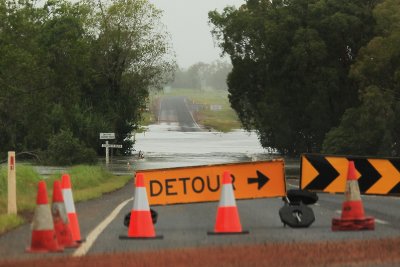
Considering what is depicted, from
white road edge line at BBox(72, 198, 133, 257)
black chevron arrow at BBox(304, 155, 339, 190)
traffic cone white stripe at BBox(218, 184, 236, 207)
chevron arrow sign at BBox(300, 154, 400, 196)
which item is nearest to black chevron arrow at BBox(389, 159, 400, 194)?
chevron arrow sign at BBox(300, 154, 400, 196)

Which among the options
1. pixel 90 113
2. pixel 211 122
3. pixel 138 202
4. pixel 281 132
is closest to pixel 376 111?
pixel 281 132

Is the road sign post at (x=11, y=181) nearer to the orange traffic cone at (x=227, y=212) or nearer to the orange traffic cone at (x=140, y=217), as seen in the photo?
the orange traffic cone at (x=140, y=217)

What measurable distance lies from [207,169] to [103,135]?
1646 inches

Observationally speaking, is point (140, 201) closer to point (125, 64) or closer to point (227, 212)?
point (227, 212)

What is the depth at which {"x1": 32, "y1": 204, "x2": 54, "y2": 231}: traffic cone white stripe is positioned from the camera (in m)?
10.6

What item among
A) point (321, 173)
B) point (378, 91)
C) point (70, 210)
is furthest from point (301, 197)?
point (378, 91)

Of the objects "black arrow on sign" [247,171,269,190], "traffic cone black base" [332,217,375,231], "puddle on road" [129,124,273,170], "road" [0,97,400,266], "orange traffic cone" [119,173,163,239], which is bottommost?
"puddle on road" [129,124,273,170]

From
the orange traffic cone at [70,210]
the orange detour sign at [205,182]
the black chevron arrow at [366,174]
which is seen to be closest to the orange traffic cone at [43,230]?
the orange traffic cone at [70,210]

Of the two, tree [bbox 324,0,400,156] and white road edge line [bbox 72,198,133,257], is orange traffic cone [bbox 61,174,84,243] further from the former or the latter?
tree [bbox 324,0,400,156]

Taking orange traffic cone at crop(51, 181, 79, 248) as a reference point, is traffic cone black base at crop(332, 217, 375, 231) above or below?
below

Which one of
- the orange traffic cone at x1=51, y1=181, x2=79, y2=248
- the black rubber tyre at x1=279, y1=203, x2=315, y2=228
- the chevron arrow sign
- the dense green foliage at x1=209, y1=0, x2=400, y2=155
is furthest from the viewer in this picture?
the dense green foliage at x1=209, y1=0, x2=400, y2=155

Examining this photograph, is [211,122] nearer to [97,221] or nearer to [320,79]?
[320,79]

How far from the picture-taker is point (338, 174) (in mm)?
14047

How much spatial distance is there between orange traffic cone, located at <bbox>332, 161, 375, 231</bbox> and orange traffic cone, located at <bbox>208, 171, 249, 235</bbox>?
4.95 ft
